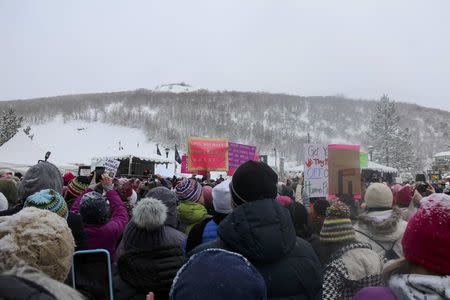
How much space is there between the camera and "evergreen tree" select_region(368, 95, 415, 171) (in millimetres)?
47719

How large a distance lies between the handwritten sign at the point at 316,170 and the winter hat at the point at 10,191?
3682 mm

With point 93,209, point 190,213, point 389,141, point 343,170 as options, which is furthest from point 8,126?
point 93,209

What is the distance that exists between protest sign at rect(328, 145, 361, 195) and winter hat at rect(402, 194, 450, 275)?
169 inches

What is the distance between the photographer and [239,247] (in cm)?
200

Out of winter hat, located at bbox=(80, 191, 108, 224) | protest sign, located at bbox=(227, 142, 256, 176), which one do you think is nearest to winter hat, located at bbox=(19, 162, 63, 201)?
winter hat, located at bbox=(80, 191, 108, 224)

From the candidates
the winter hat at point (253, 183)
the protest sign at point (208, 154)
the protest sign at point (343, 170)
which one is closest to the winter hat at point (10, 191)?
the winter hat at point (253, 183)

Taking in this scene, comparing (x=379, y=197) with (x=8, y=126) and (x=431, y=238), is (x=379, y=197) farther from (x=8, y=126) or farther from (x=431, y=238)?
(x=8, y=126)

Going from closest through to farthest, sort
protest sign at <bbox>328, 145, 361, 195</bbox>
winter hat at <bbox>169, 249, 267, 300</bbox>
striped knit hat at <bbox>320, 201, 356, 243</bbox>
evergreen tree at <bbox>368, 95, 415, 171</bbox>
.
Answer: winter hat at <bbox>169, 249, 267, 300</bbox> < striped knit hat at <bbox>320, 201, 356, 243</bbox> < protest sign at <bbox>328, 145, 361, 195</bbox> < evergreen tree at <bbox>368, 95, 415, 171</bbox>

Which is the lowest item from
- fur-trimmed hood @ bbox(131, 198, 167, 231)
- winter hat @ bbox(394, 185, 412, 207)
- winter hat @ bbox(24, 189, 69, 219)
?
winter hat @ bbox(394, 185, 412, 207)

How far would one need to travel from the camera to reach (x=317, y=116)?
13950 cm

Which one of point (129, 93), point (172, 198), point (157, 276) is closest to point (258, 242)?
point (157, 276)

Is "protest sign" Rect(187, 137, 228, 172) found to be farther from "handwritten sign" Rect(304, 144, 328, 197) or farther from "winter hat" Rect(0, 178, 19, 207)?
"winter hat" Rect(0, 178, 19, 207)

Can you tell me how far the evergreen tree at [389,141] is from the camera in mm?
47719

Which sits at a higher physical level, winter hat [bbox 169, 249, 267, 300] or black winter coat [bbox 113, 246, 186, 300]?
winter hat [bbox 169, 249, 267, 300]
